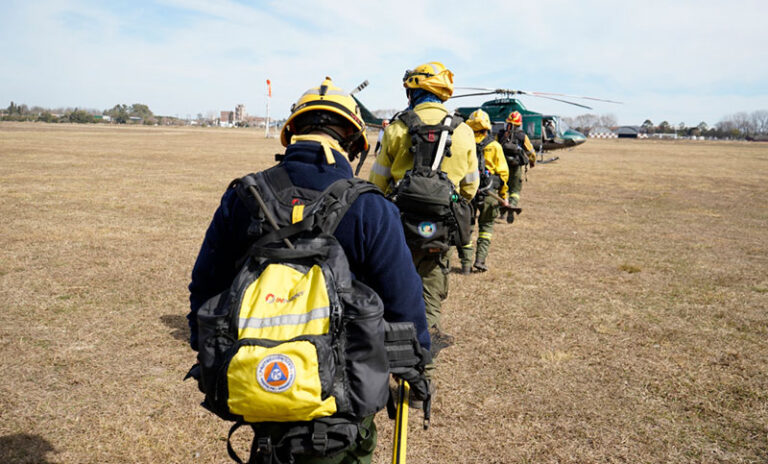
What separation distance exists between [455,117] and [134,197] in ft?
37.1

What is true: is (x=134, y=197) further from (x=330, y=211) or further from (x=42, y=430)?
(x=330, y=211)

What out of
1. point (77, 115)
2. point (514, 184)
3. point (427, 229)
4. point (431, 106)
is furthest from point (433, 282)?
point (77, 115)

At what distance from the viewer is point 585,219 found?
42.2 feet

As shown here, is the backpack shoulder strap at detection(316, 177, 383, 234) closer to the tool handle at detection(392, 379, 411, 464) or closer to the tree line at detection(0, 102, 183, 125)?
the tool handle at detection(392, 379, 411, 464)

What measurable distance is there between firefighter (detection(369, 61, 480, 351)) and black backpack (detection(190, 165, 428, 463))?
7.24 feet

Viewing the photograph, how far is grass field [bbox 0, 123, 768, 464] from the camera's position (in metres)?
3.84

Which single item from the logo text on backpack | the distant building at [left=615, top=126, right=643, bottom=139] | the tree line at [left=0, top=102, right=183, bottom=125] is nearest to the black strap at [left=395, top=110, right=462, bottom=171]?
the logo text on backpack

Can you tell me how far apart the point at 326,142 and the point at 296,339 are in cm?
80

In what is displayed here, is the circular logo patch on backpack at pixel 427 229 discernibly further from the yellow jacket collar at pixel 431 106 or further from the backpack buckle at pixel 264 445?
the backpack buckle at pixel 264 445

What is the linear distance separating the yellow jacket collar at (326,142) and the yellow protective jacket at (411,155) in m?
1.99

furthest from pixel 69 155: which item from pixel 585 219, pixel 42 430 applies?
pixel 42 430

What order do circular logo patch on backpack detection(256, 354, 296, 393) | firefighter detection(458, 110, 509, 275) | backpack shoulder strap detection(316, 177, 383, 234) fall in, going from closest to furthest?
circular logo patch on backpack detection(256, 354, 296, 393), backpack shoulder strap detection(316, 177, 383, 234), firefighter detection(458, 110, 509, 275)

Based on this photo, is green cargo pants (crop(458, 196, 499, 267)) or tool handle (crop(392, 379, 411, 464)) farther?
green cargo pants (crop(458, 196, 499, 267))

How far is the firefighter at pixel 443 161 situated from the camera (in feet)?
13.7
